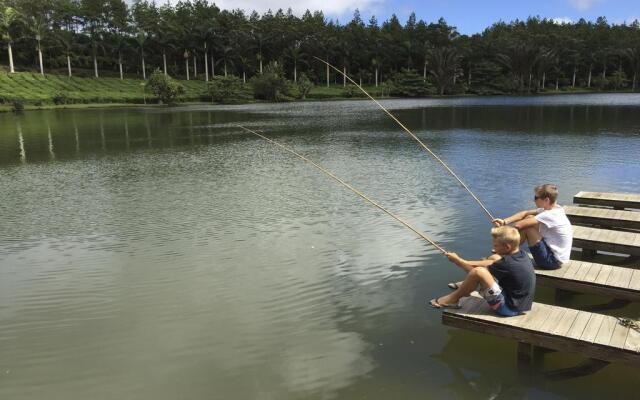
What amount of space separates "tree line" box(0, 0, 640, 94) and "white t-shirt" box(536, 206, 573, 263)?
85711 millimetres

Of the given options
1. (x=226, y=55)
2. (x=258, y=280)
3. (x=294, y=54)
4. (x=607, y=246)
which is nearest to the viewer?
(x=607, y=246)

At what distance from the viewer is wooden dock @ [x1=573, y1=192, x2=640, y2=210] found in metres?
10.5

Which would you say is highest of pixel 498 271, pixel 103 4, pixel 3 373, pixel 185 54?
pixel 103 4

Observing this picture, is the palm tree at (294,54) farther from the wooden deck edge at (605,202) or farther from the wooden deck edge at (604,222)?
the wooden deck edge at (604,222)

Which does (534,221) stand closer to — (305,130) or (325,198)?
(325,198)

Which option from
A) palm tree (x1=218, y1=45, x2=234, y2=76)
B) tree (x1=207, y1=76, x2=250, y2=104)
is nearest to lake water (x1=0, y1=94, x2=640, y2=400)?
tree (x1=207, y1=76, x2=250, y2=104)

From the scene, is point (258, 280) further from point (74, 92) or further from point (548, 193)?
point (74, 92)

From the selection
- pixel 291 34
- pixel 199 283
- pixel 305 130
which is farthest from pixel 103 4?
pixel 199 283

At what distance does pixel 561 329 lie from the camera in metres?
5.17

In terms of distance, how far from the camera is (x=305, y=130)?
35312 mm

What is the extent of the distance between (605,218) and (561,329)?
17.4ft

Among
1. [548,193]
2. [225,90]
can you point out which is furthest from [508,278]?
[225,90]

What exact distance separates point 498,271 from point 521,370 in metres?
1.08

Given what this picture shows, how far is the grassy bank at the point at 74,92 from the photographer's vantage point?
63619mm
